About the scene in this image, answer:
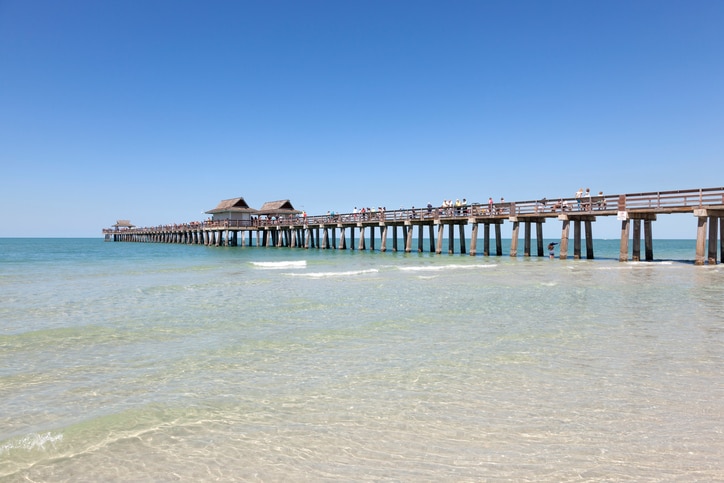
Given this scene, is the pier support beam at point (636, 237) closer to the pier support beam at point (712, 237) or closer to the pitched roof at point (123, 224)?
the pier support beam at point (712, 237)

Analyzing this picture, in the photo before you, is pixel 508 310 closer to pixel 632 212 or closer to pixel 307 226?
pixel 632 212

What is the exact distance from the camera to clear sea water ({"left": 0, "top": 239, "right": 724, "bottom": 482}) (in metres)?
3.81

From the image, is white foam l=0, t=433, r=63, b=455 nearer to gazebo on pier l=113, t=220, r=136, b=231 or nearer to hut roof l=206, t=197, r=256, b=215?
hut roof l=206, t=197, r=256, b=215

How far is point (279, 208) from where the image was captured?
63219mm

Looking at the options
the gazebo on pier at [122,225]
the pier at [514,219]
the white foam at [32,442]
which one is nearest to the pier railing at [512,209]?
the pier at [514,219]

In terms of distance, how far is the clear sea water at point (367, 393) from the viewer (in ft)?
12.5

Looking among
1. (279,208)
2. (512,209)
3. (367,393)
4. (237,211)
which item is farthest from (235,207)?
(367,393)

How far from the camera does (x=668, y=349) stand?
7.16 metres

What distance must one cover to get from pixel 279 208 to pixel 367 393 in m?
59.2

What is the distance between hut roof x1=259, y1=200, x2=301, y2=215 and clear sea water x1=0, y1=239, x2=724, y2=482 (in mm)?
51262

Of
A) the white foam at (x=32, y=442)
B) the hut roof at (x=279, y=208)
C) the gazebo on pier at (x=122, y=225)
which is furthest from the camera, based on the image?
the gazebo on pier at (x=122, y=225)

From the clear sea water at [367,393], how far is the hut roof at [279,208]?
2018 inches

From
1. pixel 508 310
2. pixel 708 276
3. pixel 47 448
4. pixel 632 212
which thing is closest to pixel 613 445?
pixel 47 448

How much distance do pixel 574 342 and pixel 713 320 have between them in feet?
12.7
